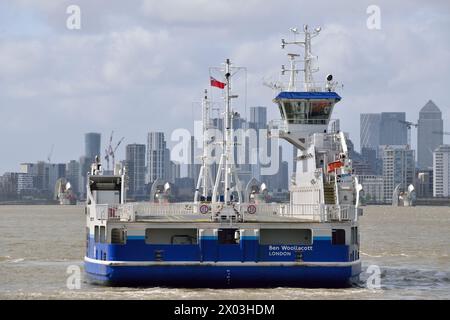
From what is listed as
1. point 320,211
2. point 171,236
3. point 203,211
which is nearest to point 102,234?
point 171,236

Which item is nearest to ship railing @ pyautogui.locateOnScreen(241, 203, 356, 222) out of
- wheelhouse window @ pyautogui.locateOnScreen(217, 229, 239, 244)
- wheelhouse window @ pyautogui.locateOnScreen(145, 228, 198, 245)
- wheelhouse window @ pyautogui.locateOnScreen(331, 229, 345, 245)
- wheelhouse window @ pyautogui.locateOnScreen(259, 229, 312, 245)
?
wheelhouse window @ pyautogui.locateOnScreen(259, 229, 312, 245)

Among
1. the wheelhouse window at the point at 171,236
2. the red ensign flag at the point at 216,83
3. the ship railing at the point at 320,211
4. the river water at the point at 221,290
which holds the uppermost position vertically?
the red ensign flag at the point at 216,83

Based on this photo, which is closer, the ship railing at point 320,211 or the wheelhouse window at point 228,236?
the wheelhouse window at point 228,236

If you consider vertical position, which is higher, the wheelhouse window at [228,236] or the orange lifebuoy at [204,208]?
the orange lifebuoy at [204,208]

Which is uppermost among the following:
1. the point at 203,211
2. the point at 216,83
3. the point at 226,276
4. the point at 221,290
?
the point at 216,83

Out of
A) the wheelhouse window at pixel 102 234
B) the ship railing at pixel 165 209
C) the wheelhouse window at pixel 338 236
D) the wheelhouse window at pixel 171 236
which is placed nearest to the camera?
the wheelhouse window at pixel 338 236

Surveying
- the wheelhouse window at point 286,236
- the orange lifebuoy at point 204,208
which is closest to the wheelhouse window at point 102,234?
the orange lifebuoy at point 204,208

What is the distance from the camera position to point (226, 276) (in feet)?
158

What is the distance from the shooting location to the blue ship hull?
158 feet

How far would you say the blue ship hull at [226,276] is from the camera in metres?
48.1

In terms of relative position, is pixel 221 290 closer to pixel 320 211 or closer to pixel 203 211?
pixel 203 211

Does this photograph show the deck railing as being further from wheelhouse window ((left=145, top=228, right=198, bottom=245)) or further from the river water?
the river water

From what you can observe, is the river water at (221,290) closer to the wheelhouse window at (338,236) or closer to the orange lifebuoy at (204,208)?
the wheelhouse window at (338,236)
